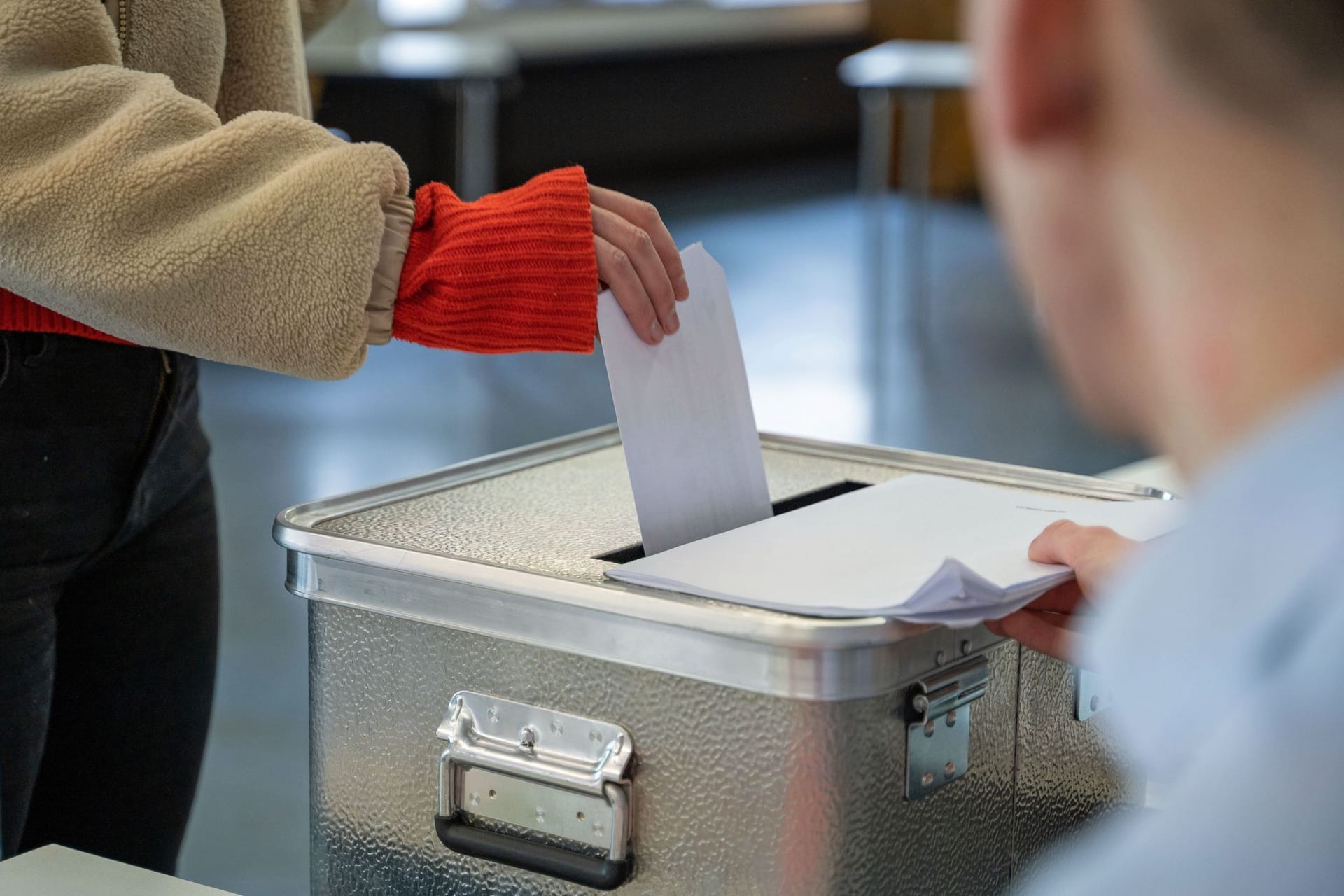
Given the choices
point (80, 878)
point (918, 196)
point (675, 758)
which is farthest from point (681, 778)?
point (918, 196)

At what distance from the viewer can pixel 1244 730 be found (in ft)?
0.85

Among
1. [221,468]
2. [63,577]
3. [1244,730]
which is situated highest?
[1244,730]

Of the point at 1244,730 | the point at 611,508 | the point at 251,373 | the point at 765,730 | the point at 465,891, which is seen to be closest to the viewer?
the point at 1244,730

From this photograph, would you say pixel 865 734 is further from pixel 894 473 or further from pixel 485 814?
pixel 894 473

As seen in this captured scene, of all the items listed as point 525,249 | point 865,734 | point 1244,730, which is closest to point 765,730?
Result: point 865,734

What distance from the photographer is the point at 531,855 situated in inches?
27.7

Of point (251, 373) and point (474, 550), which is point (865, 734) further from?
point (251, 373)

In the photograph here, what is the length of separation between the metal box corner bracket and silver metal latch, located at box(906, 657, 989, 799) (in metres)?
0.13

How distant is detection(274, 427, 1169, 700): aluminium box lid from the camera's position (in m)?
0.63

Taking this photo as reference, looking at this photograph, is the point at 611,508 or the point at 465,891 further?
the point at 611,508

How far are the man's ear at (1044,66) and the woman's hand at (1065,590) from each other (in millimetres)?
416

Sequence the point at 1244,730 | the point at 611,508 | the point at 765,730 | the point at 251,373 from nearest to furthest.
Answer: the point at 1244,730
the point at 765,730
the point at 611,508
the point at 251,373

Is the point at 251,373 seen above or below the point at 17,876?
below

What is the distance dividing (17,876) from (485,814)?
0.26 metres
